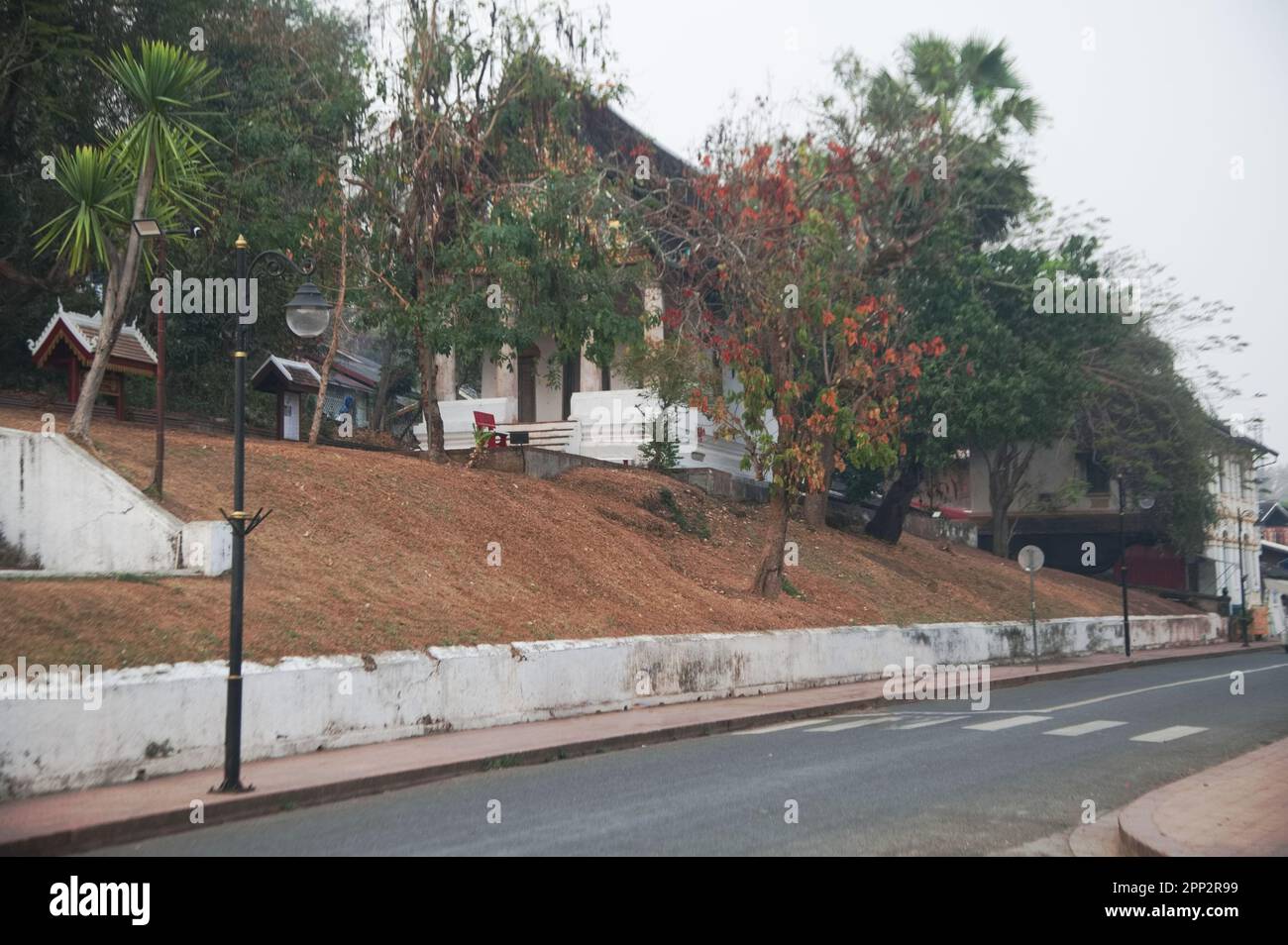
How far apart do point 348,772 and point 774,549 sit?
1465 centimetres

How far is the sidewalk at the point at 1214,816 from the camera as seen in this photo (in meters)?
7.68

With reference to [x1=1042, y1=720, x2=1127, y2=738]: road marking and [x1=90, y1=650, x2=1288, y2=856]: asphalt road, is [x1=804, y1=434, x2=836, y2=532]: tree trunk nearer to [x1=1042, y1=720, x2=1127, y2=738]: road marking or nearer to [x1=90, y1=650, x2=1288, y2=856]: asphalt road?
[x1=90, y1=650, x2=1288, y2=856]: asphalt road

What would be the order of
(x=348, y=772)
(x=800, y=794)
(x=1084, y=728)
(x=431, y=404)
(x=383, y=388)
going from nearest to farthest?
(x=800, y=794), (x=348, y=772), (x=1084, y=728), (x=431, y=404), (x=383, y=388)

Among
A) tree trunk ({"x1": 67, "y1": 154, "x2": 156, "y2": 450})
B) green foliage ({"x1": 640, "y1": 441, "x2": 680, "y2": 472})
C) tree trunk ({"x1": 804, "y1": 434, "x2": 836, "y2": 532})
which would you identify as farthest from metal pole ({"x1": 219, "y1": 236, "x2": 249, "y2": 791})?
tree trunk ({"x1": 804, "y1": 434, "x2": 836, "y2": 532})

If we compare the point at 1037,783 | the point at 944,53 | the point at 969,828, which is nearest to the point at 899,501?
the point at 944,53

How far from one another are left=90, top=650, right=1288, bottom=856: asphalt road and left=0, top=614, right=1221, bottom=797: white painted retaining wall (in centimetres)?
203

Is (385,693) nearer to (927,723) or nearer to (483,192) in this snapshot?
(927,723)

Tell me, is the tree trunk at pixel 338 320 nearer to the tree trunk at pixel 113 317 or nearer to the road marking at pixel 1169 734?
the tree trunk at pixel 113 317

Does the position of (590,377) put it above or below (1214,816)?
above

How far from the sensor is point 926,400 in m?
36.2

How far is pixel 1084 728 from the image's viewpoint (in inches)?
645

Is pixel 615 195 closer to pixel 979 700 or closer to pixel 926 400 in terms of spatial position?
pixel 979 700

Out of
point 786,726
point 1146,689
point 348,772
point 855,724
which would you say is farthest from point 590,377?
point 348,772
